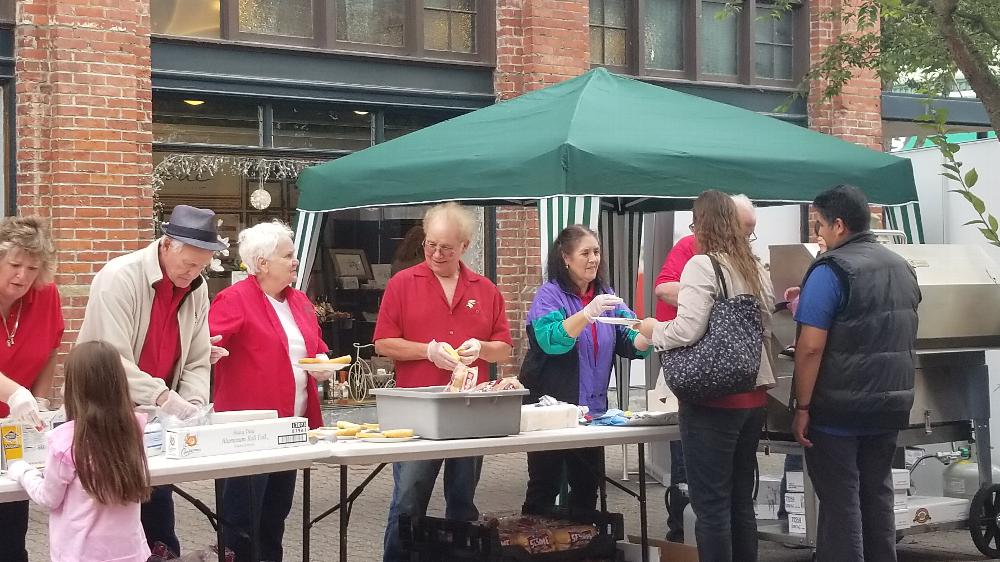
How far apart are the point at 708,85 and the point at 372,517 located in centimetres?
654

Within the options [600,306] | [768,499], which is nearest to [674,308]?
[768,499]

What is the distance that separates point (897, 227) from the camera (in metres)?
9.20

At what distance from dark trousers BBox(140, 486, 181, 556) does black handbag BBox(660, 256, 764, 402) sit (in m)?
2.20

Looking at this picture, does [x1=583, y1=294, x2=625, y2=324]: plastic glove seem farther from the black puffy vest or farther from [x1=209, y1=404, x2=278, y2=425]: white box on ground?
[x1=209, y1=404, x2=278, y2=425]: white box on ground

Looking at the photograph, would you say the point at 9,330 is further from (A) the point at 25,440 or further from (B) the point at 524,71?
(B) the point at 524,71

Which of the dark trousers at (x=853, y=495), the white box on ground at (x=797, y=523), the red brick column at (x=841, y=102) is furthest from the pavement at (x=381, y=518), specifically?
the red brick column at (x=841, y=102)

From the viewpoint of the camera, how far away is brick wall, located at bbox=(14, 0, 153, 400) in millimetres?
10117

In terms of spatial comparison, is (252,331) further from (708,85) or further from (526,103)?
(708,85)

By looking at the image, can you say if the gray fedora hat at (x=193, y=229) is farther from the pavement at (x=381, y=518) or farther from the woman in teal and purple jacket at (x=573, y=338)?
the pavement at (x=381, y=518)

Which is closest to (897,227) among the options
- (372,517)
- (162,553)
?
(372,517)

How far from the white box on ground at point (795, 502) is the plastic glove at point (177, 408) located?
11.0ft

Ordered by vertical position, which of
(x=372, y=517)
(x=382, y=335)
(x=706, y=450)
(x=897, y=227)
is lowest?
(x=372, y=517)

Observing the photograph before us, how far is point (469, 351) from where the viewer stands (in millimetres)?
6082

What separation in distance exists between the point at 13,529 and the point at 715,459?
2854mm
